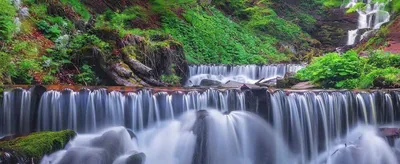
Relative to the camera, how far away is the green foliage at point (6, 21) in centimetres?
923

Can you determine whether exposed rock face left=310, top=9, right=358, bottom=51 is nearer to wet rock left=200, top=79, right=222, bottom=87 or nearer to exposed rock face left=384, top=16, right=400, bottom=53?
exposed rock face left=384, top=16, right=400, bottom=53

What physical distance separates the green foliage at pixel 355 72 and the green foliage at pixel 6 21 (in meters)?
9.08

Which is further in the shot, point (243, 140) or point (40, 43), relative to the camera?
point (40, 43)

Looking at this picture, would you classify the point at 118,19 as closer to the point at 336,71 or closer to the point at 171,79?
the point at 171,79

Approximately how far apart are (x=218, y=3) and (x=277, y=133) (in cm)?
2144

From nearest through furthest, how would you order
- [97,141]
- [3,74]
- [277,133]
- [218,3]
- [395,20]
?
[97,141]
[3,74]
[277,133]
[395,20]
[218,3]

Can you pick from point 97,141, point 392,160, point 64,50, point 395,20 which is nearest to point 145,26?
point 64,50

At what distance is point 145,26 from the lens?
1825 centimetres

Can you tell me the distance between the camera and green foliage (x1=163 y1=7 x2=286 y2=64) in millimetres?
20469

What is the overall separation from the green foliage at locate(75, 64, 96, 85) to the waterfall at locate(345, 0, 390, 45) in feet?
76.7

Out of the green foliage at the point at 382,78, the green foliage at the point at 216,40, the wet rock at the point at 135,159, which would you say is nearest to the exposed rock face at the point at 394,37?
the green foliage at the point at 382,78

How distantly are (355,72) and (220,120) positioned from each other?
5.68 meters

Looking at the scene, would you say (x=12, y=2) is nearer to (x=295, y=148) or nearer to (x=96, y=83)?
(x=96, y=83)

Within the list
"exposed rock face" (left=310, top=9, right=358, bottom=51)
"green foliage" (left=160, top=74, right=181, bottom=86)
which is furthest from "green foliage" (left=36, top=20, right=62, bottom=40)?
"exposed rock face" (left=310, top=9, right=358, bottom=51)
